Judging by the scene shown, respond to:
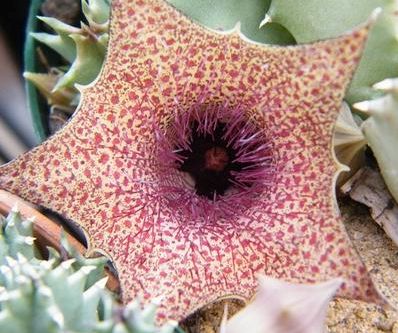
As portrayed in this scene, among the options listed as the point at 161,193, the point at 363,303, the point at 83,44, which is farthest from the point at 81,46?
the point at 363,303

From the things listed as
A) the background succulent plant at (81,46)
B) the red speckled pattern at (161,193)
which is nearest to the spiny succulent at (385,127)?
the red speckled pattern at (161,193)

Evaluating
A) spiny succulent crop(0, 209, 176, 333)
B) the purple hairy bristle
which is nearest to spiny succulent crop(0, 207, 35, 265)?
spiny succulent crop(0, 209, 176, 333)

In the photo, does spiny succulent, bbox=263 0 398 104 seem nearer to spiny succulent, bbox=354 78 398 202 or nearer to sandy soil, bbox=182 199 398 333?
spiny succulent, bbox=354 78 398 202

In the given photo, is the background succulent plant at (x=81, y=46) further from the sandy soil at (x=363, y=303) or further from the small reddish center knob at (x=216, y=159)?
the sandy soil at (x=363, y=303)

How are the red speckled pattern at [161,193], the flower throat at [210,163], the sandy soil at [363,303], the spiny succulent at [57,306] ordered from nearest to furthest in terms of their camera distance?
the spiny succulent at [57,306] → the red speckled pattern at [161,193] → the sandy soil at [363,303] → the flower throat at [210,163]

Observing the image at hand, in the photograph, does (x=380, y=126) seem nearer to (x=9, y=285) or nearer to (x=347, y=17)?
(x=347, y=17)
